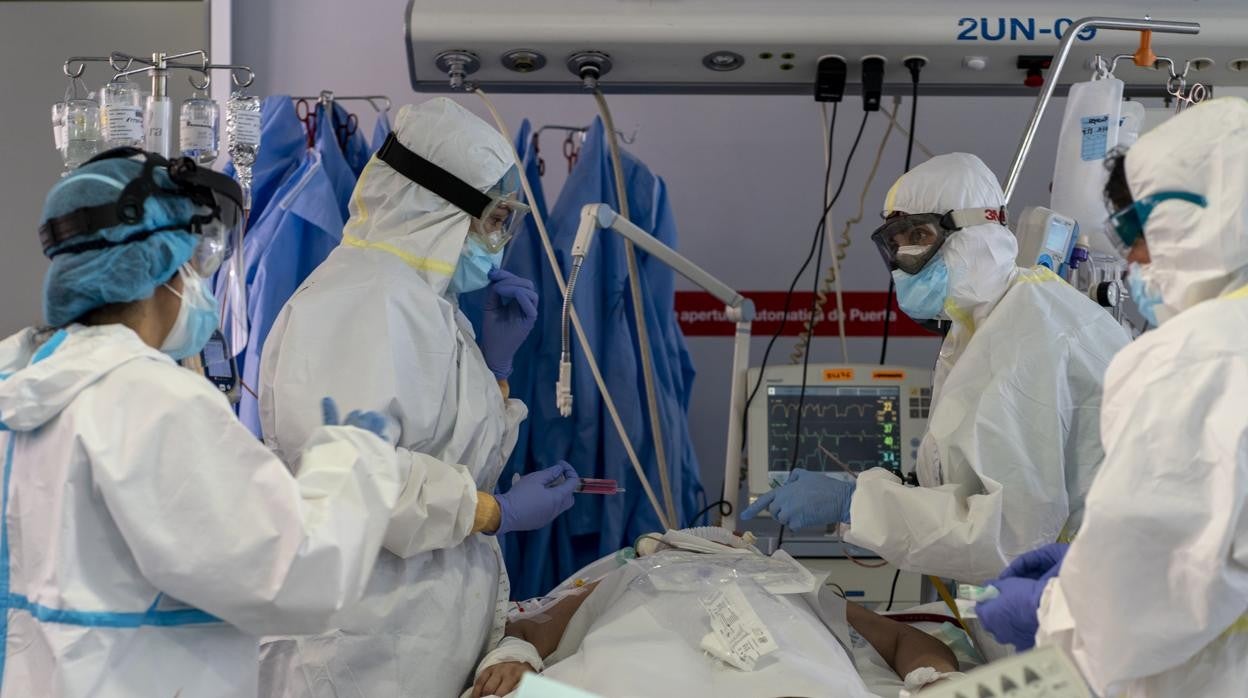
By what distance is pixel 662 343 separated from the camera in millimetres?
3379

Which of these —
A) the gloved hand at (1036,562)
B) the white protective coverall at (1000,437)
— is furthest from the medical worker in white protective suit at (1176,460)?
the white protective coverall at (1000,437)

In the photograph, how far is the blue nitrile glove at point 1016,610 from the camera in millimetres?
1622

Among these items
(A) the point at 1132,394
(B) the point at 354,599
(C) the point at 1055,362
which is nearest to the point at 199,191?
(B) the point at 354,599

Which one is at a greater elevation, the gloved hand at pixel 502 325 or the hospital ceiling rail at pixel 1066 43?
the hospital ceiling rail at pixel 1066 43

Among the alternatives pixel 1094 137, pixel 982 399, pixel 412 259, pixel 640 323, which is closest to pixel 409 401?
pixel 412 259

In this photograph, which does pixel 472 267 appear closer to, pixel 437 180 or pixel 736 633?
pixel 437 180

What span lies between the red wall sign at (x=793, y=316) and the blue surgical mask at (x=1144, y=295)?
2335 millimetres

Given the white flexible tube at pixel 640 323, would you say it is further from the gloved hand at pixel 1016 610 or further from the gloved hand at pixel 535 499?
the gloved hand at pixel 1016 610

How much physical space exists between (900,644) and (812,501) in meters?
0.33

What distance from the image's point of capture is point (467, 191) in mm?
2324

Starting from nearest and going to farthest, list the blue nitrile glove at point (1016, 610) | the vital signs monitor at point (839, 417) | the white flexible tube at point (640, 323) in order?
the blue nitrile glove at point (1016, 610)
the vital signs monitor at point (839, 417)
the white flexible tube at point (640, 323)

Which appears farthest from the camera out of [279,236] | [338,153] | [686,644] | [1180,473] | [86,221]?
[338,153]

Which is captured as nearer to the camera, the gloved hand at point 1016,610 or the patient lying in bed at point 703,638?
the gloved hand at point 1016,610

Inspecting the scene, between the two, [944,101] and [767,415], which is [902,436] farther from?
[944,101]
